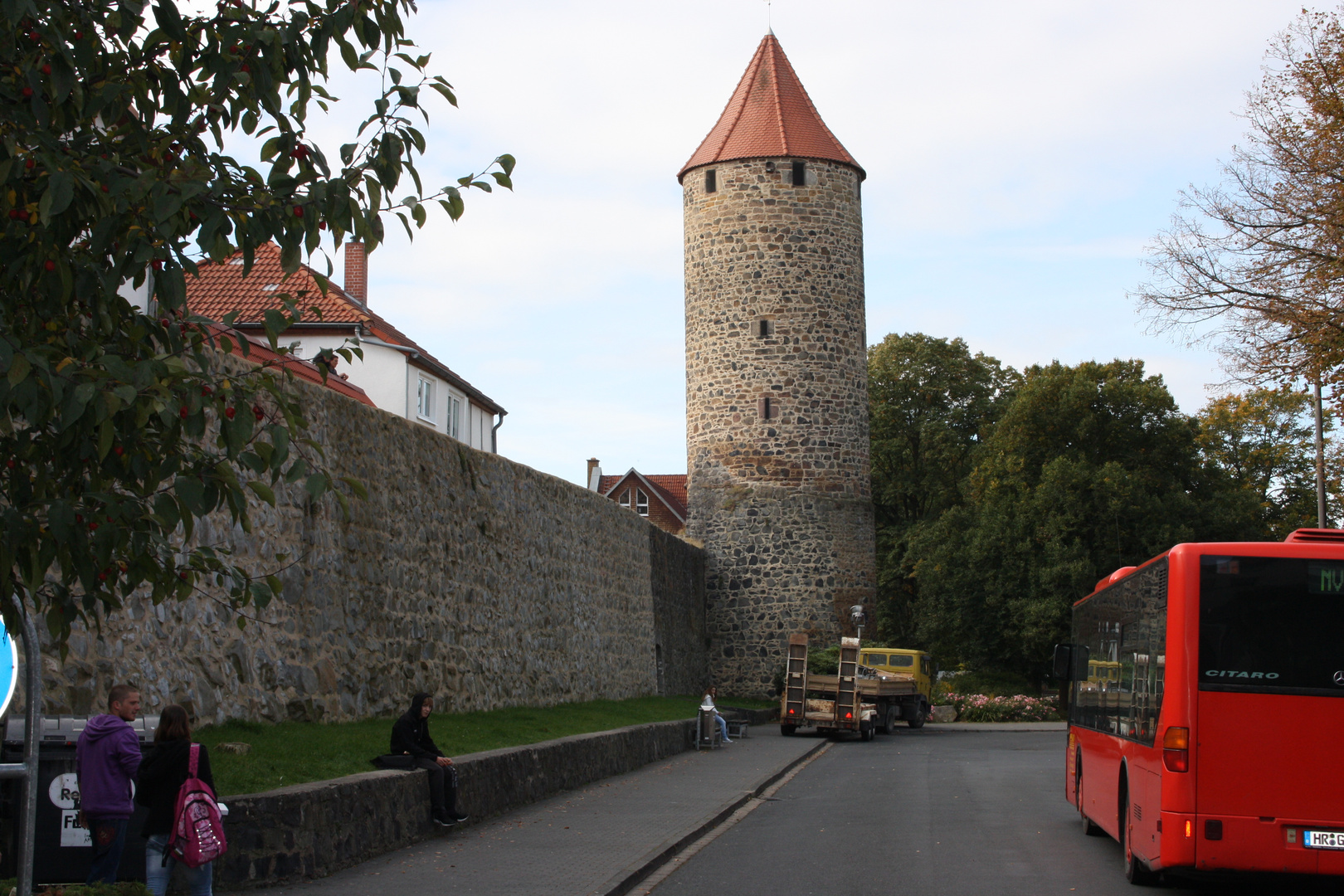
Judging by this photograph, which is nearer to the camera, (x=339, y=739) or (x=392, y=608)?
(x=339, y=739)

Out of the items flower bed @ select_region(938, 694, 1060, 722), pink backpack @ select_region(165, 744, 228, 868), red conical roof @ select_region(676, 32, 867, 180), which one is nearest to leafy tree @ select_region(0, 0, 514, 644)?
pink backpack @ select_region(165, 744, 228, 868)

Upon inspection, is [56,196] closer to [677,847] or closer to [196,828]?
[196,828]

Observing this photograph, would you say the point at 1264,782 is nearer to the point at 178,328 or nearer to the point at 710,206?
the point at 178,328

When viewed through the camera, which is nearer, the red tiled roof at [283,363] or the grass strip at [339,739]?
the red tiled roof at [283,363]

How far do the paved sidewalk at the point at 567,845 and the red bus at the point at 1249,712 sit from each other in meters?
3.76

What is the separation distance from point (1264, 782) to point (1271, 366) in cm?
981

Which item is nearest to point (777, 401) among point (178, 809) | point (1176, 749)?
point (1176, 749)

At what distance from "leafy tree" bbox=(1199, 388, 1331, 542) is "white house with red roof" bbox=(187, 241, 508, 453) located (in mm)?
22619

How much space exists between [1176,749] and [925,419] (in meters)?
50.1

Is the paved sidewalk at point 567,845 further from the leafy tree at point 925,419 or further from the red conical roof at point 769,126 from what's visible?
the leafy tree at point 925,419

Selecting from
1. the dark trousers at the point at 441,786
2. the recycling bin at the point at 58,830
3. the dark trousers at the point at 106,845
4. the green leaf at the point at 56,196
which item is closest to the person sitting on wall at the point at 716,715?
the dark trousers at the point at 441,786

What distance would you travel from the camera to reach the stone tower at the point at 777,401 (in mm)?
37406

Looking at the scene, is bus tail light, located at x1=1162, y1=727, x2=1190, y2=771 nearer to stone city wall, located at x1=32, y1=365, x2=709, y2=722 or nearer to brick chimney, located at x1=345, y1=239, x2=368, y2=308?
stone city wall, located at x1=32, y1=365, x2=709, y2=722

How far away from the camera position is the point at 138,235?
4.77 metres
